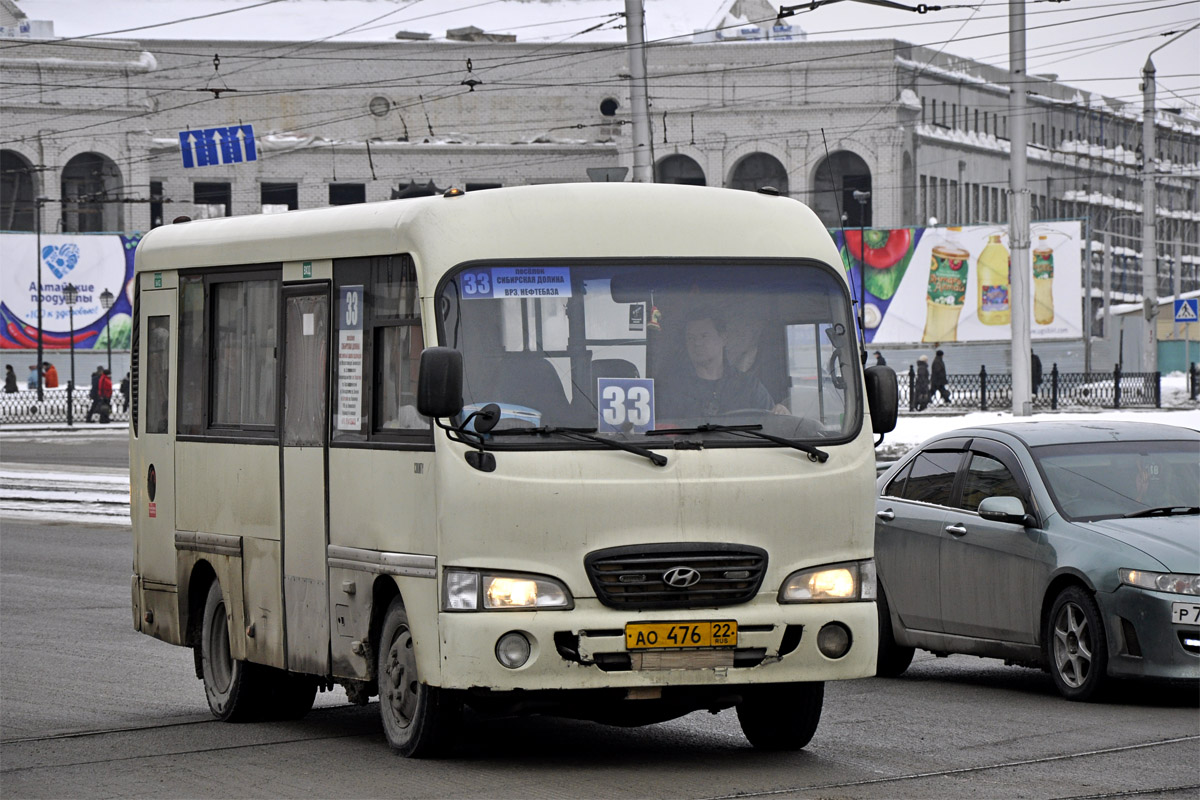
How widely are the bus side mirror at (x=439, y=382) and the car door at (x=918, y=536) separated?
4.46 m

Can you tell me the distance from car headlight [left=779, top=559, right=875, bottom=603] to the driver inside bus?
66 cm

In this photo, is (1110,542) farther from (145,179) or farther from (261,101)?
(261,101)

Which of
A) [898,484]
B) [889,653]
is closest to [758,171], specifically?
[898,484]

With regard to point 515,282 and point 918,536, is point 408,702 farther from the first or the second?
point 918,536

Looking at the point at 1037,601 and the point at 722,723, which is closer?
the point at 722,723

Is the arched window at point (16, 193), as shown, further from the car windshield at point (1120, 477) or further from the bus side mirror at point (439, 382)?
the bus side mirror at point (439, 382)

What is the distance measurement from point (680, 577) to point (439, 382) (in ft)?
3.85

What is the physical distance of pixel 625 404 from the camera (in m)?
7.71

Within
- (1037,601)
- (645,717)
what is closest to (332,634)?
(645,717)

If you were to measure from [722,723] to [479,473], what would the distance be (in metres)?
2.56

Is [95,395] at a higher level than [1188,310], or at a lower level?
lower

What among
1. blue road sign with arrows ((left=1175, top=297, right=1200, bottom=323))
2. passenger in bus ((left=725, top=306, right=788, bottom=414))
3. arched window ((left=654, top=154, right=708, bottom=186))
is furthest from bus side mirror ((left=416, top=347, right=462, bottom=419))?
arched window ((left=654, top=154, right=708, bottom=186))

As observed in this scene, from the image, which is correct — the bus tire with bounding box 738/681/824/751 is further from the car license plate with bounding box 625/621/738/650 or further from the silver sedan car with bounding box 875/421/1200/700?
the silver sedan car with bounding box 875/421/1200/700

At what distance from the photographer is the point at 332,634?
8.53 meters
